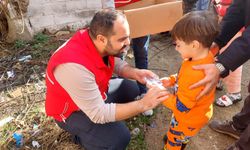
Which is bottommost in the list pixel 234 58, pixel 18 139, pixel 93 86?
pixel 18 139

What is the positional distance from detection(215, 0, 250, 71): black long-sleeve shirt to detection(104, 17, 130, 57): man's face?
0.65 metres

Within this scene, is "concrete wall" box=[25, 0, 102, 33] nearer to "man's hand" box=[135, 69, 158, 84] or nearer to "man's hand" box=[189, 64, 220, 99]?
"man's hand" box=[135, 69, 158, 84]

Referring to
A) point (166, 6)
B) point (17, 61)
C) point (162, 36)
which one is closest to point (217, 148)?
point (166, 6)

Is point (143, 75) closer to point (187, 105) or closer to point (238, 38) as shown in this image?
point (187, 105)

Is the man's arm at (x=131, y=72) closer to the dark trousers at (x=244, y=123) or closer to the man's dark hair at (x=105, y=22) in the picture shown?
the man's dark hair at (x=105, y=22)

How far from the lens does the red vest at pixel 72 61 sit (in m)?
1.71

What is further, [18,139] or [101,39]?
[18,139]

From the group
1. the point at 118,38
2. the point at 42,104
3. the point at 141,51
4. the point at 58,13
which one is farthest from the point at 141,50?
the point at 58,13

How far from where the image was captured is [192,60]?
1690mm

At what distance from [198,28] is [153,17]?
776 mm

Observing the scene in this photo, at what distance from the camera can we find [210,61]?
171 cm

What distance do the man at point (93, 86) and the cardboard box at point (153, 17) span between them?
1.43 ft

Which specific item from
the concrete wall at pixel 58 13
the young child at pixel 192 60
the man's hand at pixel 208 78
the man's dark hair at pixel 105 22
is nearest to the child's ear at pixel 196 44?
the young child at pixel 192 60

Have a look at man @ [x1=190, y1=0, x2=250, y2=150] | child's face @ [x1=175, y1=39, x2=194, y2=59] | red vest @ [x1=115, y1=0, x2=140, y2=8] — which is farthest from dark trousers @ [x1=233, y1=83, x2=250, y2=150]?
red vest @ [x1=115, y1=0, x2=140, y2=8]
